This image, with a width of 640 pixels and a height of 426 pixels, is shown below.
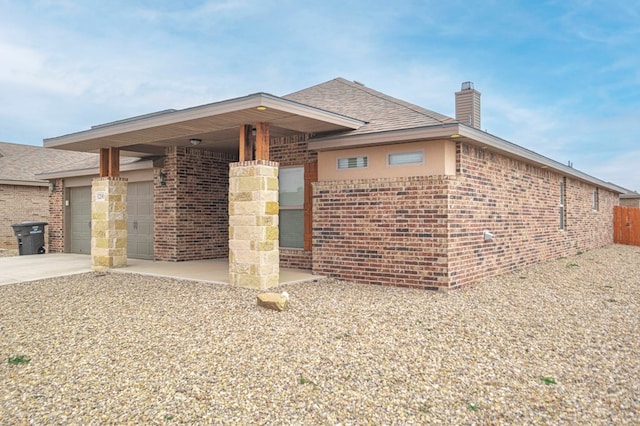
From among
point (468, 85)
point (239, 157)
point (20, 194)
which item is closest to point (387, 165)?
point (239, 157)

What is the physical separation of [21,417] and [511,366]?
4.23 meters

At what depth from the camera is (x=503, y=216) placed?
1023 centimetres

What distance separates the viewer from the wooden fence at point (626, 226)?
874 inches

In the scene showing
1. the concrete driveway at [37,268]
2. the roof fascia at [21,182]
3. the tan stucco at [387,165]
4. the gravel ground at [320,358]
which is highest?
the roof fascia at [21,182]

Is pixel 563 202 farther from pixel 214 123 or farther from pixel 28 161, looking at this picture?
pixel 28 161

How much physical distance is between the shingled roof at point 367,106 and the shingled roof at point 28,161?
982cm

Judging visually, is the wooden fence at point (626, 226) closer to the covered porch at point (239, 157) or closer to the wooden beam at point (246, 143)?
the covered porch at point (239, 157)

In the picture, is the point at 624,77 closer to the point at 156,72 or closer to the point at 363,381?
the point at 156,72

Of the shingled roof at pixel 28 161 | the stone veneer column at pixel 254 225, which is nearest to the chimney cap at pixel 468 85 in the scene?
the stone veneer column at pixel 254 225

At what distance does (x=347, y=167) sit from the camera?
920 cm

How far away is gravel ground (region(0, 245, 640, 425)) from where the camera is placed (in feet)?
11.3

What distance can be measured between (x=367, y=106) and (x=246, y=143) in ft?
11.8

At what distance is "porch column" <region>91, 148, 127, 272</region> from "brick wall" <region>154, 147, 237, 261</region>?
1.42 metres

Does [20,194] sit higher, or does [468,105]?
[468,105]
